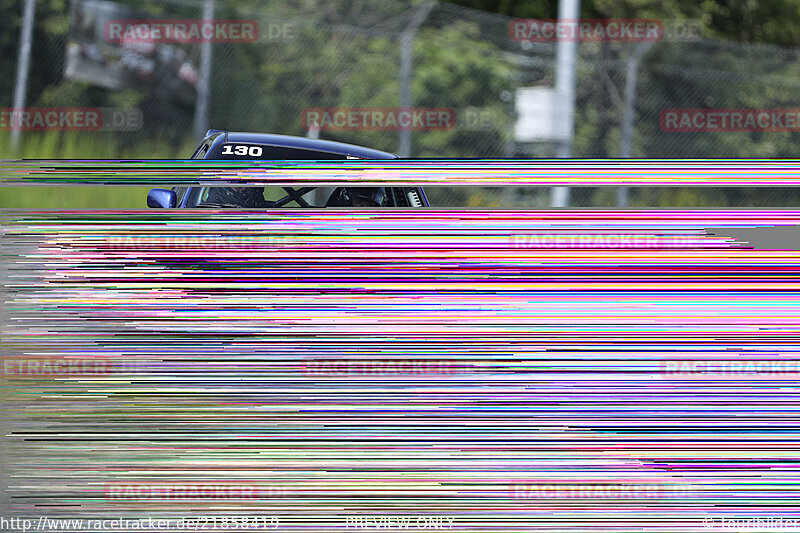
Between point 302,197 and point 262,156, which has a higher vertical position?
point 262,156

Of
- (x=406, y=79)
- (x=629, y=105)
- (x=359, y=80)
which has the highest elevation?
(x=359, y=80)

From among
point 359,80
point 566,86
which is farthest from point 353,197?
point 359,80

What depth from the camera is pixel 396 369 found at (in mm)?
2896

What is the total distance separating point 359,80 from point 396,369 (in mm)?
10176

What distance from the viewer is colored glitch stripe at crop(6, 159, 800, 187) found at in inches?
114

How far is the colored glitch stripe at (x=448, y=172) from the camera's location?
291 centimetres

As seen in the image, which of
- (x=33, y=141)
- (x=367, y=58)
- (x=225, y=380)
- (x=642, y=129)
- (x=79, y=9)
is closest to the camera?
(x=225, y=380)

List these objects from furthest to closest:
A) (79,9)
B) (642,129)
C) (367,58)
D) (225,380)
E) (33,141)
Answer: (642,129), (367,58), (79,9), (33,141), (225,380)

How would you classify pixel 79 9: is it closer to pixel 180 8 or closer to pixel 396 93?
pixel 180 8

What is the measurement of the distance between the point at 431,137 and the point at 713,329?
9.95 meters

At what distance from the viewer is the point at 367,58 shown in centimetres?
1269

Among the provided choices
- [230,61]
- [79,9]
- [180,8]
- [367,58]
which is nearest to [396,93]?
[367,58]

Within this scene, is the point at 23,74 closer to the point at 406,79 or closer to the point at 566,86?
the point at 406,79

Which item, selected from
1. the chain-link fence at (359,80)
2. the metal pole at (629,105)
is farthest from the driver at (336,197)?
the metal pole at (629,105)
